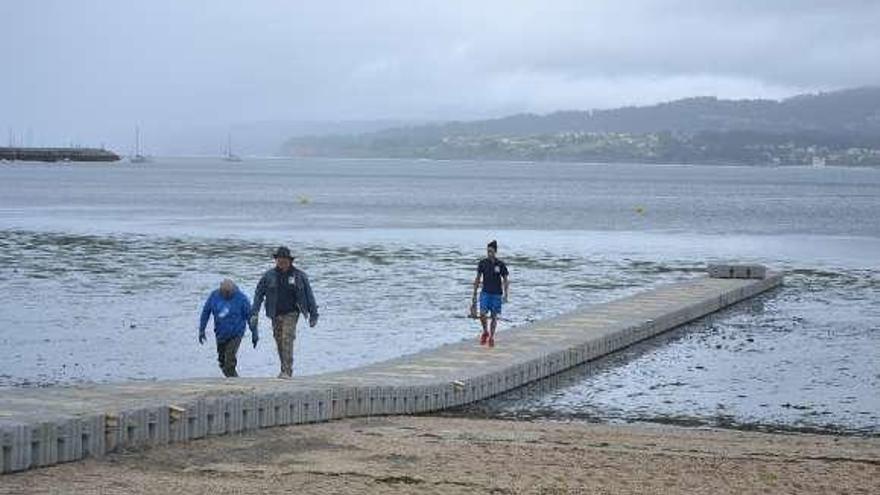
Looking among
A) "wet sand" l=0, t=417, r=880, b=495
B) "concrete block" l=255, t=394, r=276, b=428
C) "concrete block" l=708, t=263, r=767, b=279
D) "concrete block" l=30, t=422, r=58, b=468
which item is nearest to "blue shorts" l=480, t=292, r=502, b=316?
"wet sand" l=0, t=417, r=880, b=495

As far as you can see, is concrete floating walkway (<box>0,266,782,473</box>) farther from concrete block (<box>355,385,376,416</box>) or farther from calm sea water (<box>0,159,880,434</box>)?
calm sea water (<box>0,159,880,434</box>)

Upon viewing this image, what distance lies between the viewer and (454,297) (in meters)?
42.3

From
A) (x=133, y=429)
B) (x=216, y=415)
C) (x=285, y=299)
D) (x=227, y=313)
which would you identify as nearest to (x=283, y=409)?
(x=216, y=415)

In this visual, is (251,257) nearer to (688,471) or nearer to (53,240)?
(53,240)

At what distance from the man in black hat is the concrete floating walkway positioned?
2.44ft

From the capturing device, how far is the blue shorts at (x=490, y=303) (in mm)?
24297

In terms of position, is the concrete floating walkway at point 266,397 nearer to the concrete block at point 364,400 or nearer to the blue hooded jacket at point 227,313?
the concrete block at point 364,400

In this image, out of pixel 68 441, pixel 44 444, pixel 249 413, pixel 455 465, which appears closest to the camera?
pixel 44 444

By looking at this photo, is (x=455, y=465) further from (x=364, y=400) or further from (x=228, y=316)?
(x=228, y=316)

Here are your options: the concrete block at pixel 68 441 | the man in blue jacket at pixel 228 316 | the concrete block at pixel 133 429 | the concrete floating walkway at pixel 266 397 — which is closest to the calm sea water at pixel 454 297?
the concrete floating walkway at pixel 266 397

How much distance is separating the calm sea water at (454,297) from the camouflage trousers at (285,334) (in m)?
2.98

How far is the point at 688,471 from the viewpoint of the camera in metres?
14.4

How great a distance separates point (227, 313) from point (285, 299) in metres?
0.86

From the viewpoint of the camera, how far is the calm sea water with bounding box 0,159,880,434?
23922mm
